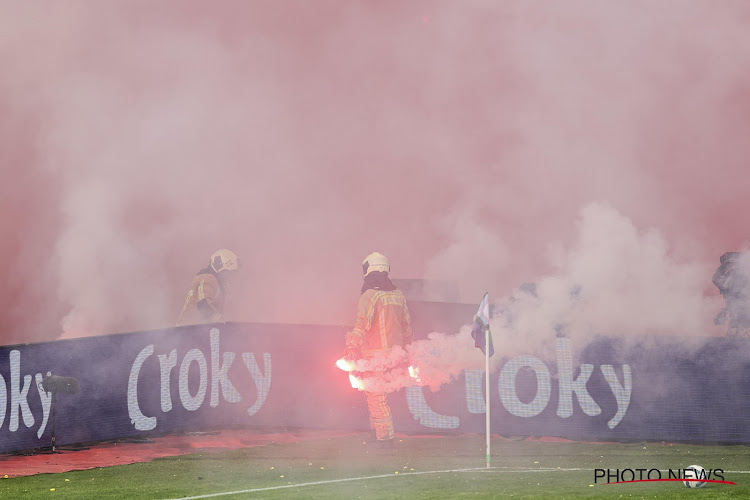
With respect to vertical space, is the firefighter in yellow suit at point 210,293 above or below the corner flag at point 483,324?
above

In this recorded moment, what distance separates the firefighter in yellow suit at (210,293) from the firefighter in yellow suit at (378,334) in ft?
13.2

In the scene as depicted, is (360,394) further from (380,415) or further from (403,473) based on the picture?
(403,473)

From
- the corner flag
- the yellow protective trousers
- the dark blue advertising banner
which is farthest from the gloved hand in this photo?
the dark blue advertising banner

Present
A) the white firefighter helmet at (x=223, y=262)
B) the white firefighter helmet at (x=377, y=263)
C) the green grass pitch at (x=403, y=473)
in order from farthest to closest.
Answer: the white firefighter helmet at (x=223, y=262) < the white firefighter helmet at (x=377, y=263) < the green grass pitch at (x=403, y=473)

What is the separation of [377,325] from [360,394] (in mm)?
3057

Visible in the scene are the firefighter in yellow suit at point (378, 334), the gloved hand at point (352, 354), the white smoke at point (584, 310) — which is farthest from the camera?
the white smoke at point (584, 310)

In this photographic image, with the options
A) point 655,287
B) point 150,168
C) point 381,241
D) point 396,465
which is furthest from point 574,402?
point 150,168

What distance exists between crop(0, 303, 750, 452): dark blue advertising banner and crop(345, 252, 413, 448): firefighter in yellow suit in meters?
2.19

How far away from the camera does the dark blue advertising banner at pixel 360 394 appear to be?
58.4 ft

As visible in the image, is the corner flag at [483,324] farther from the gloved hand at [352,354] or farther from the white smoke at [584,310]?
the gloved hand at [352,354]

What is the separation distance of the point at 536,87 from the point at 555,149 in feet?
6.92

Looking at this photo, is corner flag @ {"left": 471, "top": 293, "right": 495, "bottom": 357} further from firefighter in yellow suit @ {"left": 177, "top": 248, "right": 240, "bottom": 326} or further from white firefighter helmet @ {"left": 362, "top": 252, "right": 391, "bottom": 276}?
firefighter in yellow suit @ {"left": 177, "top": 248, "right": 240, "bottom": 326}

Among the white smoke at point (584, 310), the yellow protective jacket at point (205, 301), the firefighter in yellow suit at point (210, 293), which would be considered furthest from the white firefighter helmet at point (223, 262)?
the white smoke at point (584, 310)

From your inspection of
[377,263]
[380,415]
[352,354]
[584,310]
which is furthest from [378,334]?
[584,310]
